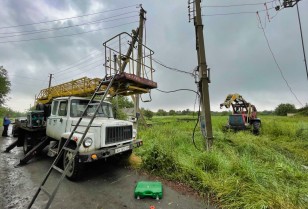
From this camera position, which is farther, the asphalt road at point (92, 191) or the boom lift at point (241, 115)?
the boom lift at point (241, 115)

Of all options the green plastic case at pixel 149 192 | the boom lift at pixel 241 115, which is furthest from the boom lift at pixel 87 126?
the boom lift at pixel 241 115

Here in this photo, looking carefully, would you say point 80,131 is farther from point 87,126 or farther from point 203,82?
point 203,82

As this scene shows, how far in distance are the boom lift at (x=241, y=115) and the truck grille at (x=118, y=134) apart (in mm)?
9290

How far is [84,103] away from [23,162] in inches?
126

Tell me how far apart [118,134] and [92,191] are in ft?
5.24

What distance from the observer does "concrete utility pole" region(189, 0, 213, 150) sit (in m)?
6.29

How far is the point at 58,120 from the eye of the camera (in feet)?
19.8

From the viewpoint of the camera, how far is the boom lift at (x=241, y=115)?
12688 millimetres

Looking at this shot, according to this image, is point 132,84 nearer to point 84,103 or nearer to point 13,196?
point 84,103

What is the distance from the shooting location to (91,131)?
187 inches

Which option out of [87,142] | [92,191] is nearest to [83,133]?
[87,142]

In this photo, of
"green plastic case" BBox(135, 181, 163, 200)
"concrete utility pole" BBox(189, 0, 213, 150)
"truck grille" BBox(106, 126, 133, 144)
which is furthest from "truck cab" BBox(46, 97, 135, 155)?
"concrete utility pole" BBox(189, 0, 213, 150)

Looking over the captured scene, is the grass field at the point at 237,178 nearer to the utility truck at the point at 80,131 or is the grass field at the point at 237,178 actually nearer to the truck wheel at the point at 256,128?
the utility truck at the point at 80,131

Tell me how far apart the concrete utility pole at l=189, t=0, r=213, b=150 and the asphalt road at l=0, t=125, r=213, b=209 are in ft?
8.93
